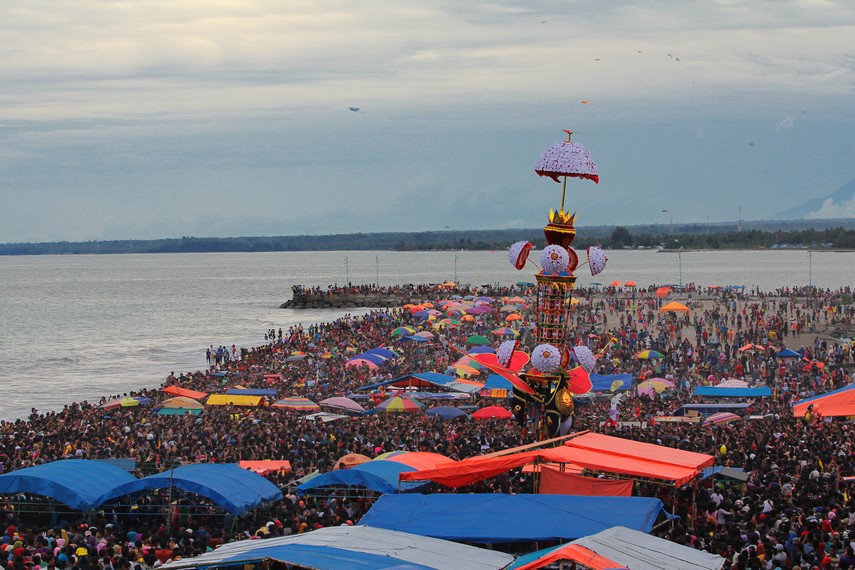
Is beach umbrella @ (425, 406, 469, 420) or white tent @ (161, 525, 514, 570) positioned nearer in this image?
white tent @ (161, 525, 514, 570)

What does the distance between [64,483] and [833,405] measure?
15685 millimetres

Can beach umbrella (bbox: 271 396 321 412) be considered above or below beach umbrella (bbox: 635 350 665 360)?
below

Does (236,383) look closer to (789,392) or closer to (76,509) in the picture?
(789,392)

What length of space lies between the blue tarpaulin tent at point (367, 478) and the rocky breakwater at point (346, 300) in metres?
67.1

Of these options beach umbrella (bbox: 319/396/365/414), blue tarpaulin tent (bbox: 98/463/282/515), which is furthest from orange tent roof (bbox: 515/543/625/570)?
beach umbrella (bbox: 319/396/365/414)

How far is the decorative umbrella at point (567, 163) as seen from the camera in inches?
844

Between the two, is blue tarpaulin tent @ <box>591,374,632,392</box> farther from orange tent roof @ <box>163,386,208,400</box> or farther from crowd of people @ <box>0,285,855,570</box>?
orange tent roof @ <box>163,386,208,400</box>

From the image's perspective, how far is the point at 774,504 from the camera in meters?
15.9

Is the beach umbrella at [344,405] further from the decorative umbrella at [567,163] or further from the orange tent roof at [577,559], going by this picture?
the orange tent roof at [577,559]

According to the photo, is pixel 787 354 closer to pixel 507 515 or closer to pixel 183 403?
pixel 183 403

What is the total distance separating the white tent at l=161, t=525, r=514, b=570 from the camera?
1143 centimetres

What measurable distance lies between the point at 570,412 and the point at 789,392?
1237 cm

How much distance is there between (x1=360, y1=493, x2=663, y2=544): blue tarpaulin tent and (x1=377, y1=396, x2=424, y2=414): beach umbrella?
14.1 meters

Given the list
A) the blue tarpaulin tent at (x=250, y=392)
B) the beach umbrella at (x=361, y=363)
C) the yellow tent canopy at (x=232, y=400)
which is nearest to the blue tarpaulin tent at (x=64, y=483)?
the yellow tent canopy at (x=232, y=400)
